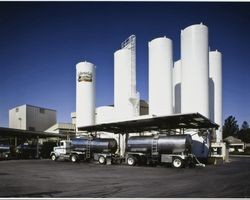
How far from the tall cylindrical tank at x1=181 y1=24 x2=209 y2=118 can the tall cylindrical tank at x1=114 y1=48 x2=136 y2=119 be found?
8.60m

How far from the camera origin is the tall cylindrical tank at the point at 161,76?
3412 centimetres

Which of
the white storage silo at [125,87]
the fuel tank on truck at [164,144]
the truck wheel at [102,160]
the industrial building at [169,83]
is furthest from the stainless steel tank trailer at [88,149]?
the white storage silo at [125,87]

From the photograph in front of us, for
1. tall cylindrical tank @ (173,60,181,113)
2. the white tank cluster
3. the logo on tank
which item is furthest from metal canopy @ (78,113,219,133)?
the logo on tank

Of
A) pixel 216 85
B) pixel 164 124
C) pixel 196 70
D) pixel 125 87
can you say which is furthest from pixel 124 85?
pixel 216 85

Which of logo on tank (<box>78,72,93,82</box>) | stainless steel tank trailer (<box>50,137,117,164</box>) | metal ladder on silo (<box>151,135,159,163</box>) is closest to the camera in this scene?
metal ladder on silo (<box>151,135,159,163</box>)

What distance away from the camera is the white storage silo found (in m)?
38.1

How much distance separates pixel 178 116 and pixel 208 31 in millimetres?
11503

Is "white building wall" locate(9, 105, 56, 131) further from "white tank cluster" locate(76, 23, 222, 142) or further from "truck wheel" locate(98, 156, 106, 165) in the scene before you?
"truck wheel" locate(98, 156, 106, 165)

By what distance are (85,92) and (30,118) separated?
1991 centimetres

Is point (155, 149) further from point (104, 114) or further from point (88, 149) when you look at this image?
point (104, 114)

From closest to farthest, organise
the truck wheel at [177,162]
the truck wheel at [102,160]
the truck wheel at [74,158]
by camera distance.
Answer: the truck wheel at [177,162], the truck wheel at [102,160], the truck wheel at [74,158]

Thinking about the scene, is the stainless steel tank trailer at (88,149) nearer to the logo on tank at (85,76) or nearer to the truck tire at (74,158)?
the truck tire at (74,158)

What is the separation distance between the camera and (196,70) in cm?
3042

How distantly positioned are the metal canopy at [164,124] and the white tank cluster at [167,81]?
142 cm
